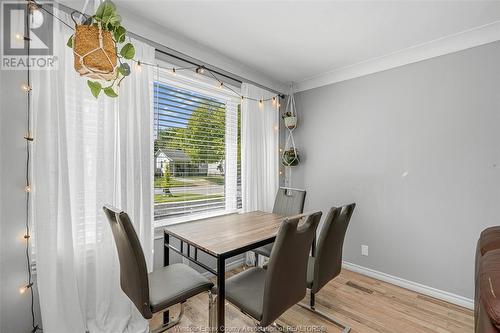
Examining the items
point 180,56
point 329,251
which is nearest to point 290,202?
point 329,251

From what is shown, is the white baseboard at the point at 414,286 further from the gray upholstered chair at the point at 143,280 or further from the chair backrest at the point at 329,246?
the gray upholstered chair at the point at 143,280

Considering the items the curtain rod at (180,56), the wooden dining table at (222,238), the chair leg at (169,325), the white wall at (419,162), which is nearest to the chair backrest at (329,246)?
the wooden dining table at (222,238)

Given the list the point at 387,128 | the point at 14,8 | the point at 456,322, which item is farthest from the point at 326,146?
the point at 14,8

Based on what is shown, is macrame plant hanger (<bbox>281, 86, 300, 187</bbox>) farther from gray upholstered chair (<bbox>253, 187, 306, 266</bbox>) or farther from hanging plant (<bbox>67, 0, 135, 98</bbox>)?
hanging plant (<bbox>67, 0, 135, 98</bbox>)

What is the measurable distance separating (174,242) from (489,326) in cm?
230

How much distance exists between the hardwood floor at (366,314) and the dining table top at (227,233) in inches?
30.3

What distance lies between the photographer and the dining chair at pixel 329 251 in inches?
68.2

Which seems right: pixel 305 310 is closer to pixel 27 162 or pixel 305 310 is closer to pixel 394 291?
pixel 394 291

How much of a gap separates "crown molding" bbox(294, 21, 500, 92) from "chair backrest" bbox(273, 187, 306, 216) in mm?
1601

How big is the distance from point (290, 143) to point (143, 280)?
110 inches

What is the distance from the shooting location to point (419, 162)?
253 cm

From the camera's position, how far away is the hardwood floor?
194cm

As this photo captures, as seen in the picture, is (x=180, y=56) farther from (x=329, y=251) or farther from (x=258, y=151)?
(x=329, y=251)

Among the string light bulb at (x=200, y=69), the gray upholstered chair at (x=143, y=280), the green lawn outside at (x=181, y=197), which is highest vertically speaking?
the string light bulb at (x=200, y=69)
